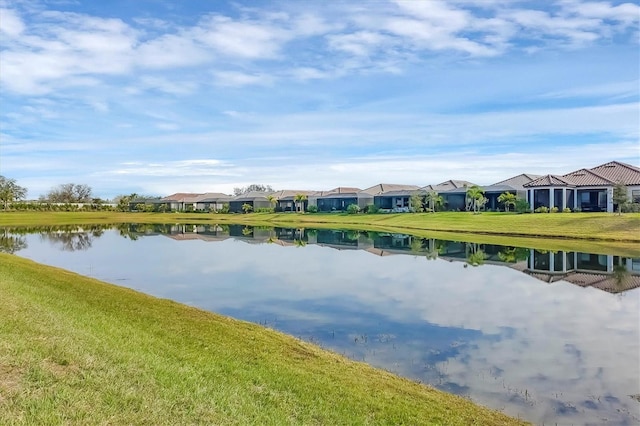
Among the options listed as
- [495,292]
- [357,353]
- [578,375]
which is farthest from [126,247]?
[578,375]

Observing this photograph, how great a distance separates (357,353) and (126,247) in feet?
102

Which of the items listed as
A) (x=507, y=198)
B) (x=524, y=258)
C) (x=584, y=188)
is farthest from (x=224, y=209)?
(x=524, y=258)

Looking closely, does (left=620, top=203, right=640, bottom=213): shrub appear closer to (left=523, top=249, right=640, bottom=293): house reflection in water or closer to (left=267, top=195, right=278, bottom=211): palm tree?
(left=523, top=249, right=640, bottom=293): house reflection in water

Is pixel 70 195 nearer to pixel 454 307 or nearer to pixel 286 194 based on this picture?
pixel 286 194

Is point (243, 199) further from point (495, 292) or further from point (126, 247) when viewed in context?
point (495, 292)

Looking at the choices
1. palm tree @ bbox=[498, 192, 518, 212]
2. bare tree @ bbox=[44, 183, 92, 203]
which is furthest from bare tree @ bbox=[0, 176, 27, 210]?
palm tree @ bbox=[498, 192, 518, 212]

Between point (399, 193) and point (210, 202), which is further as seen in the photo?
point (210, 202)

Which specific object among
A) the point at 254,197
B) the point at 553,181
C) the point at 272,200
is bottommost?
the point at 272,200

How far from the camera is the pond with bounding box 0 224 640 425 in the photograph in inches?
411

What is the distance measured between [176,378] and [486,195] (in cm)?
6856

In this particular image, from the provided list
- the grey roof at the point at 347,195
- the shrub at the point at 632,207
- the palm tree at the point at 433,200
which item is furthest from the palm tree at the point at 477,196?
the grey roof at the point at 347,195

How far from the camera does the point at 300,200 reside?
95188 millimetres

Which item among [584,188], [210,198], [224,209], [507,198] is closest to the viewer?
[584,188]

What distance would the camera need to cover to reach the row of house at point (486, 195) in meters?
58.0
